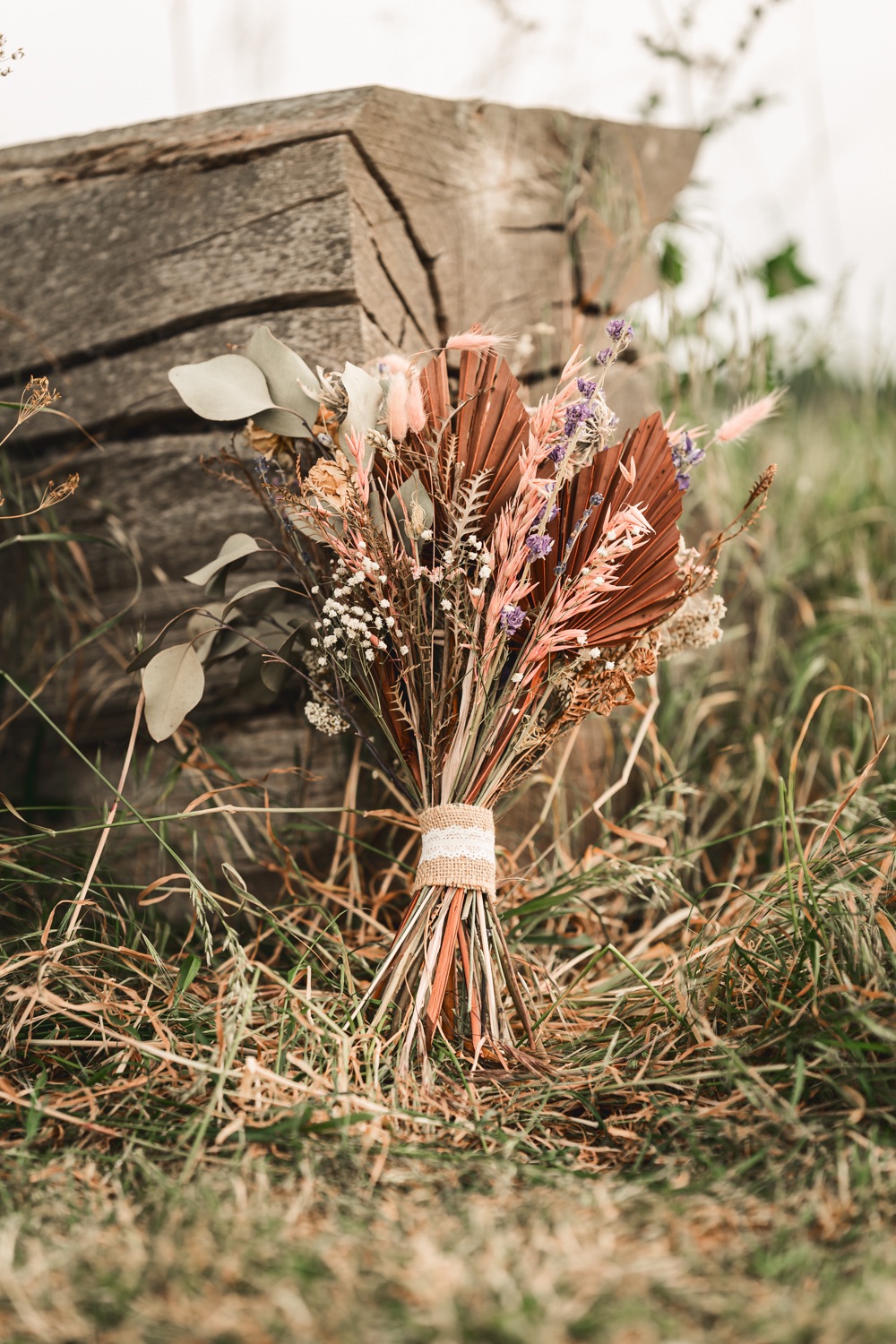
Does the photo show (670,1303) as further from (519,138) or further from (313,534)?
(519,138)

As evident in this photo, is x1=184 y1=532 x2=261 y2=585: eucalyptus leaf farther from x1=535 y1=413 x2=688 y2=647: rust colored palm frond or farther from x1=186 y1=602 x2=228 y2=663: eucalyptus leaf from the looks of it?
x1=535 y1=413 x2=688 y2=647: rust colored palm frond

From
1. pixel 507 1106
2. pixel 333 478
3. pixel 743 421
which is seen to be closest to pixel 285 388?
pixel 333 478

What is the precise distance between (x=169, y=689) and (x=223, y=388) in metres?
0.40

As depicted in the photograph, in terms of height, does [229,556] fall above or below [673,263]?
below

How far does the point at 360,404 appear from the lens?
1242 millimetres

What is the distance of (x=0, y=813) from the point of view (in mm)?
1797

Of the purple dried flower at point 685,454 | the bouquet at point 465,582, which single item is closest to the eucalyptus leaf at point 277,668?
the bouquet at point 465,582

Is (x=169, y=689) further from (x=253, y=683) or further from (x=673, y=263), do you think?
(x=673, y=263)

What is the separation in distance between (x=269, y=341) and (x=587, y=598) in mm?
568

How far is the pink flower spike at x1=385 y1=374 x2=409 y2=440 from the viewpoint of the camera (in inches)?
45.8

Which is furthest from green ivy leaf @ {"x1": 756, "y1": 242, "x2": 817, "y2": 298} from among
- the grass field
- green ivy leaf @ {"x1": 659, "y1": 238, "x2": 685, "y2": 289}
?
the grass field

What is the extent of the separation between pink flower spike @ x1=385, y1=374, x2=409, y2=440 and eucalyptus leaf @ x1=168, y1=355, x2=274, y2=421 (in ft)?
0.72

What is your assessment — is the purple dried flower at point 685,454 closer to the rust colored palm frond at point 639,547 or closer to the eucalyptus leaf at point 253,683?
the rust colored palm frond at point 639,547

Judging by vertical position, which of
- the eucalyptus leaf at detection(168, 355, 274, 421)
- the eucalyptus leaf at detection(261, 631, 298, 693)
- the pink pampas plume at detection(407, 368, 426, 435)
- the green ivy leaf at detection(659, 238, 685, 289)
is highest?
the green ivy leaf at detection(659, 238, 685, 289)
